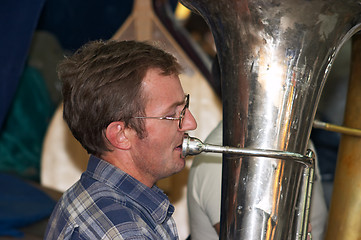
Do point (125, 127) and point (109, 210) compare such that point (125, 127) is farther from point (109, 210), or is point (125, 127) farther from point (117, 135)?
point (109, 210)

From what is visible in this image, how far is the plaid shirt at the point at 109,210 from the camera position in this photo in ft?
3.09

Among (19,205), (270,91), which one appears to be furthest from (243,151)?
(19,205)

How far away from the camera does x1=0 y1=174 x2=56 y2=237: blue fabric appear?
2172 mm

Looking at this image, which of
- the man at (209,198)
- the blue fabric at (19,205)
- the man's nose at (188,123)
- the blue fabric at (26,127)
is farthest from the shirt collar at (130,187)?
the blue fabric at (26,127)

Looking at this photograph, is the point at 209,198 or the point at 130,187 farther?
the point at 209,198

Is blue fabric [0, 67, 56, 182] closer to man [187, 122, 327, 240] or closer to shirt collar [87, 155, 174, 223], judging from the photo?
man [187, 122, 327, 240]

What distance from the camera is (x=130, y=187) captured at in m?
1.03

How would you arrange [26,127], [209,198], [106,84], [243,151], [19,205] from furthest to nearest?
[26,127], [19,205], [209,198], [106,84], [243,151]

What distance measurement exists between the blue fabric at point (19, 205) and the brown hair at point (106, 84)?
3.94 ft

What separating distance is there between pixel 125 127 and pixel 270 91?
28cm

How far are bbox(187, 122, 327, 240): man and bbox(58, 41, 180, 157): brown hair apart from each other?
0.41 metres

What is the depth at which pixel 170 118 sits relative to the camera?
105 cm

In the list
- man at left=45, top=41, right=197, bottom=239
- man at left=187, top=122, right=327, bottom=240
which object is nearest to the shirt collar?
man at left=45, top=41, right=197, bottom=239

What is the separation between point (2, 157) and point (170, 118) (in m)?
2.19
